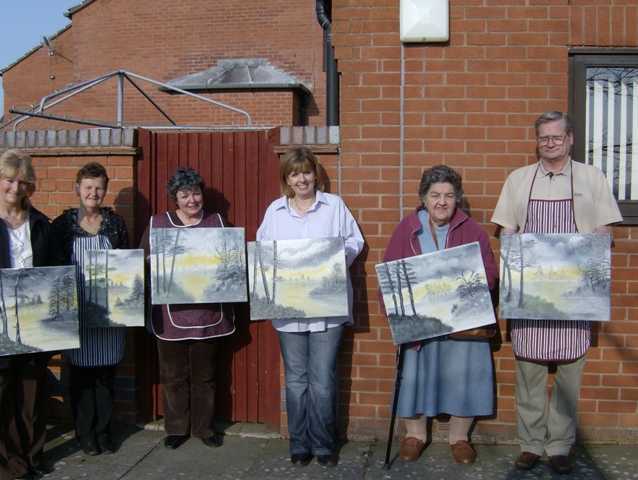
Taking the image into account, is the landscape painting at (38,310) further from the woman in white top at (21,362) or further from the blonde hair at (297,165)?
the blonde hair at (297,165)

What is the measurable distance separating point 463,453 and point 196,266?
1935mm

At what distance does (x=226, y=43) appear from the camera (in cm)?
1558

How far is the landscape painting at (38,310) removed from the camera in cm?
375

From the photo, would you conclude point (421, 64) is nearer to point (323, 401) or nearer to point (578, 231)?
point (578, 231)

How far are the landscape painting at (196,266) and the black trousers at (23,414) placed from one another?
Result: 2.58 ft

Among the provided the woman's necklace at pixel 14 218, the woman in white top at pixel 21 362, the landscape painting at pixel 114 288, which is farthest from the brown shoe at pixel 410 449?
the woman's necklace at pixel 14 218

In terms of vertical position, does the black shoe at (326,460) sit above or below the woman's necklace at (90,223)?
below

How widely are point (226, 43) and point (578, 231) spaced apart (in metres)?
12.9

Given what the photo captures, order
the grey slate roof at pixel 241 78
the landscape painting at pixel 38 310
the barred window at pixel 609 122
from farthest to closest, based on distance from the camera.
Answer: the grey slate roof at pixel 241 78 → the barred window at pixel 609 122 → the landscape painting at pixel 38 310

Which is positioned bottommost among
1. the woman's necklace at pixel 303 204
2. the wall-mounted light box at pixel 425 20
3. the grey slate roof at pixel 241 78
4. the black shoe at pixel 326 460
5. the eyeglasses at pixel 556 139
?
the black shoe at pixel 326 460

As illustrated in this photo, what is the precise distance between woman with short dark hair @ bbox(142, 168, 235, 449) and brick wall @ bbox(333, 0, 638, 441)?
0.93 metres

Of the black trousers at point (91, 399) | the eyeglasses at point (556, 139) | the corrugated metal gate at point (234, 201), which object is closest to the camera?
the eyeglasses at point (556, 139)

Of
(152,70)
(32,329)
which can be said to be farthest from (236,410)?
(152,70)

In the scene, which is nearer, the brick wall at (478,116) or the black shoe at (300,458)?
the black shoe at (300,458)
